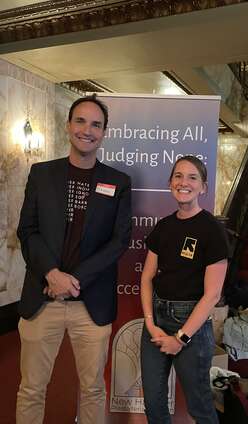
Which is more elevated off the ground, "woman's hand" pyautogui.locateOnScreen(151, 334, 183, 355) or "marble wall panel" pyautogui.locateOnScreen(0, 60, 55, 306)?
"marble wall panel" pyautogui.locateOnScreen(0, 60, 55, 306)

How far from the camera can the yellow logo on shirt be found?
1.59 metres

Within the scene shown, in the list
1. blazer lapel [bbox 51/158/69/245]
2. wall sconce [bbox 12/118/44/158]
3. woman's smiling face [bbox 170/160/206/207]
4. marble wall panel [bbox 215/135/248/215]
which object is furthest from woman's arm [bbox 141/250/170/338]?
marble wall panel [bbox 215/135/248/215]

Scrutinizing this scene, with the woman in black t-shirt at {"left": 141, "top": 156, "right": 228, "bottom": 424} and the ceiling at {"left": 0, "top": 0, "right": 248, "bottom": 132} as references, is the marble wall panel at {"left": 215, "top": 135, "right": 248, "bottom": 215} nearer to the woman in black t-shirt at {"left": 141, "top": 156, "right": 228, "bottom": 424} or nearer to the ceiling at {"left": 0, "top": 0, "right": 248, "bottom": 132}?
the ceiling at {"left": 0, "top": 0, "right": 248, "bottom": 132}

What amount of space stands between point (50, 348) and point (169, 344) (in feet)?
1.77

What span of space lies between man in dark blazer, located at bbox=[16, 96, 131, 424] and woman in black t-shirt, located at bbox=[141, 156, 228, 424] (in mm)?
213

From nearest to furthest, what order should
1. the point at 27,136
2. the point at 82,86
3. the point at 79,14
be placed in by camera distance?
1. the point at 79,14
2. the point at 27,136
3. the point at 82,86

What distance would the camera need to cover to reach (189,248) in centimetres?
160

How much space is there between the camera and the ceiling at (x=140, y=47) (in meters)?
A: 2.95

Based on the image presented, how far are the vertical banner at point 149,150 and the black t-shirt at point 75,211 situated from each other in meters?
0.41

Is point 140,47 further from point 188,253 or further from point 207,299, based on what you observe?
point 207,299

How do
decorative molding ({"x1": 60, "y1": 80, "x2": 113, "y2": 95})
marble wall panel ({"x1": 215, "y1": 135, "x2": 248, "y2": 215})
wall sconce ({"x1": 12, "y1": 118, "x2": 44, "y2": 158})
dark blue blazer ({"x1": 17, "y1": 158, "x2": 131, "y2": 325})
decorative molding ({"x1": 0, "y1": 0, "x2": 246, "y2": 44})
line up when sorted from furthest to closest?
1. marble wall panel ({"x1": 215, "y1": 135, "x2": 248, "y2": 215})
2. decorative molding ({"x1": 60, "y1": 80, "x2": 113, "y2": 95})
3. wall sconce ({"x1": 12, "y1": 118, "x2": 44, "y2": 158})
4. decorative molding ({"x1": 0, "y1": 0, "x2": 246, "y2": 44})
5. dark blue blazer ({"x1": 17, "y1": 158, "x2": 131, "y2": 325})

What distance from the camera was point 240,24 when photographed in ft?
9.61

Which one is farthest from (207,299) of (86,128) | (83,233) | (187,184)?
(86,128)

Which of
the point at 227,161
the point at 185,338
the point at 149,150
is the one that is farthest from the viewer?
the point at 227,161
